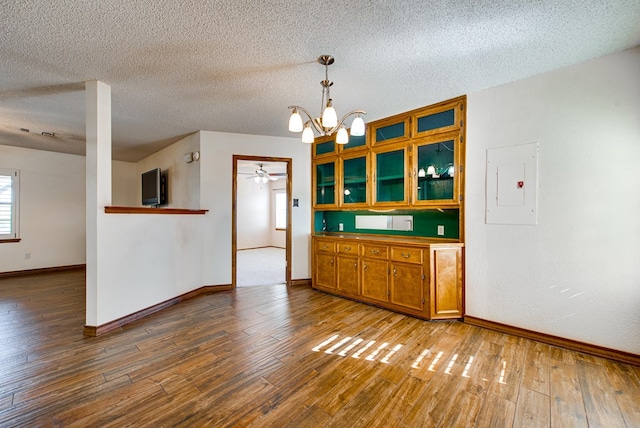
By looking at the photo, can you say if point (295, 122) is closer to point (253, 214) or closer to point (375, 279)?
point (375, 279)

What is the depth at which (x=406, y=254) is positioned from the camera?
3.29m

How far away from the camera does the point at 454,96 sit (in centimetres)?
318

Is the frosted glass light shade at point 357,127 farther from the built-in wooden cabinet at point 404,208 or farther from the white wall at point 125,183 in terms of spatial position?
the white wall at point 125,183

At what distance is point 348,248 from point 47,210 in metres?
6.37

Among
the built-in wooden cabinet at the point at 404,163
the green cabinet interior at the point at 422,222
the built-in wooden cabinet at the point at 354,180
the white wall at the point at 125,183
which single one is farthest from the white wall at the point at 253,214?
the built-in wooden cabinet at the point at 354,180

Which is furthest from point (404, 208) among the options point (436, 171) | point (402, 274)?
point (402, 274)

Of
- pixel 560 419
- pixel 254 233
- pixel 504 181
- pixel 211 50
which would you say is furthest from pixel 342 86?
pixel 254 233

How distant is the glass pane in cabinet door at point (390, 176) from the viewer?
3.71 metres

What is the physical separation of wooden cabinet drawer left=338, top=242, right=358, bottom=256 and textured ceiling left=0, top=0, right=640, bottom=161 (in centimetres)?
183

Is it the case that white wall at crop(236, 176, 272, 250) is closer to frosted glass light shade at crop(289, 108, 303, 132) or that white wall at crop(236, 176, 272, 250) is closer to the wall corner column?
the wall corner column

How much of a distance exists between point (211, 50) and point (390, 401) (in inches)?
115

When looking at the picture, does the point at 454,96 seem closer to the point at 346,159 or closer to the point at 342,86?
the point at 342,86

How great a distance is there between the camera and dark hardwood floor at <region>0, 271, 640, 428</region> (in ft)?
5.50

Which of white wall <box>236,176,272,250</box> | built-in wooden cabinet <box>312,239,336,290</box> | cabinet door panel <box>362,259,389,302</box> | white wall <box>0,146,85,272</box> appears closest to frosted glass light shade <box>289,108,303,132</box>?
cabinet door panel <box>362,259,389,302</box>
